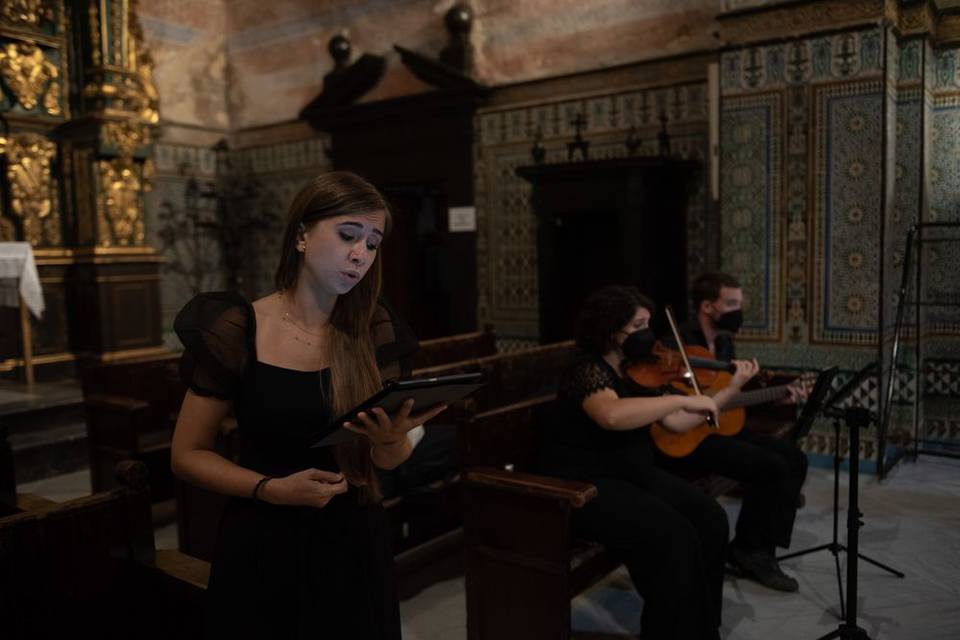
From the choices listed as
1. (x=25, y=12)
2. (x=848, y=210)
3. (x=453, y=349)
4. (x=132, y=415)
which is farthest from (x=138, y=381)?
(x=848, y=210)

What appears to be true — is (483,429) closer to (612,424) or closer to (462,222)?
(612,424)

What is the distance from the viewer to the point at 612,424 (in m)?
2.89

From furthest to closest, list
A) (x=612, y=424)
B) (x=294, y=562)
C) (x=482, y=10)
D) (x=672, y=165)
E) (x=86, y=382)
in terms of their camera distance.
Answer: (x=482, y=10) → (x=672, y=165) → (x=86, y=382) → (x=612, y=424) → (x=294, y=562)

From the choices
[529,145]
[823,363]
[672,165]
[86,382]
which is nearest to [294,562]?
[86,382]

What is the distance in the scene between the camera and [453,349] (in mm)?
5629

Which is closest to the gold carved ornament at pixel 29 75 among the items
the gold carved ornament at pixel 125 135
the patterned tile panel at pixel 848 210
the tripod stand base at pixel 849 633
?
the gold carved ornament at pixel 125 135

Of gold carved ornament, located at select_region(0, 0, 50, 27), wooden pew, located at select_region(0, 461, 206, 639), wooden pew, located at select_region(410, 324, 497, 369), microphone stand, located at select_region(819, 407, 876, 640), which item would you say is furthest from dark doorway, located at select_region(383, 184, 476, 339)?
wooden pew, located at select_region(0, 461, 206, 639)

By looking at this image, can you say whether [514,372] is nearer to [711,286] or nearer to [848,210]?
[711,286]

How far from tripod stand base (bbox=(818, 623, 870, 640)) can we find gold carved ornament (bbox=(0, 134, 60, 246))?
7499 mm

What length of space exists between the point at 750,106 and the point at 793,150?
0.44 metres

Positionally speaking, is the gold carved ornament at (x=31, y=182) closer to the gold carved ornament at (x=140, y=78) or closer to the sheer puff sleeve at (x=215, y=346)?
the gold carved ornament at (x=140, y=78)

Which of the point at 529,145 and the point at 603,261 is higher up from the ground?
the point at 529,145

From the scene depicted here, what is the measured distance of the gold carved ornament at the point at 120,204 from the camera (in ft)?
24.9

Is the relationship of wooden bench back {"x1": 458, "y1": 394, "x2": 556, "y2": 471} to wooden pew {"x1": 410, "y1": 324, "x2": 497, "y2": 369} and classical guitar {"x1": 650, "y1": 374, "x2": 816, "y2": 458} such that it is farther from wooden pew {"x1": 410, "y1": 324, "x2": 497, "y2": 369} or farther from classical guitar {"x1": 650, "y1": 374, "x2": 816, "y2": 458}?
wooden pew {"x1": 410, "y1": 324, "x2": 497, "y2": 369}
